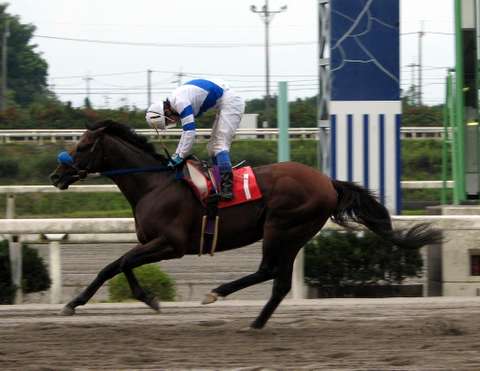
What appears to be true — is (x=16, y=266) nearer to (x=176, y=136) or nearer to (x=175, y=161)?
(x=175, y=161)

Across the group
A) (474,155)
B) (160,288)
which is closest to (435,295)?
(474,155)

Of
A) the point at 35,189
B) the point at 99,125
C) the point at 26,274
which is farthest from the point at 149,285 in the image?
the point at 35,189

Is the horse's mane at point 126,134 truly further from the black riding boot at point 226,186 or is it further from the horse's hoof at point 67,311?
the horse's hoof at point 67,311

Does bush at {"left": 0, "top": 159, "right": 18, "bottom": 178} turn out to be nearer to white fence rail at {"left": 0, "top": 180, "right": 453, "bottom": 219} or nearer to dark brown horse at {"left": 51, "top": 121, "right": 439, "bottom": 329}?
white fence rail at {"left": 0, "top": 180, "right": 453, "bottom": 219}

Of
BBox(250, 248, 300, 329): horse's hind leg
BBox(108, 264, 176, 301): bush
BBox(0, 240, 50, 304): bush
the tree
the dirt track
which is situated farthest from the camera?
the tree

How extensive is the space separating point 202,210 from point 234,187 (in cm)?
27

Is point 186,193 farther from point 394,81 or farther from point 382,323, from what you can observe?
point 394,81

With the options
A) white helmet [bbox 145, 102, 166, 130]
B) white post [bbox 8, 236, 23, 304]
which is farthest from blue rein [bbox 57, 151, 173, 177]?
white post [bbox 8, 236, 23, 304]

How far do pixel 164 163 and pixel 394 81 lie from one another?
10.0 ft

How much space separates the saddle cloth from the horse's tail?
0.64 meters

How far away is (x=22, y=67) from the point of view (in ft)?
185

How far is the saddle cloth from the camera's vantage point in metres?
6.36

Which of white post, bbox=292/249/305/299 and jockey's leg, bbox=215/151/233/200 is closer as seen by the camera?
jockey's leg, bbox=215/151/233/200

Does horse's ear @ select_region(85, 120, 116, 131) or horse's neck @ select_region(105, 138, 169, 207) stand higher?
horse's ear @ select_region(85, 120, 116, 131)
